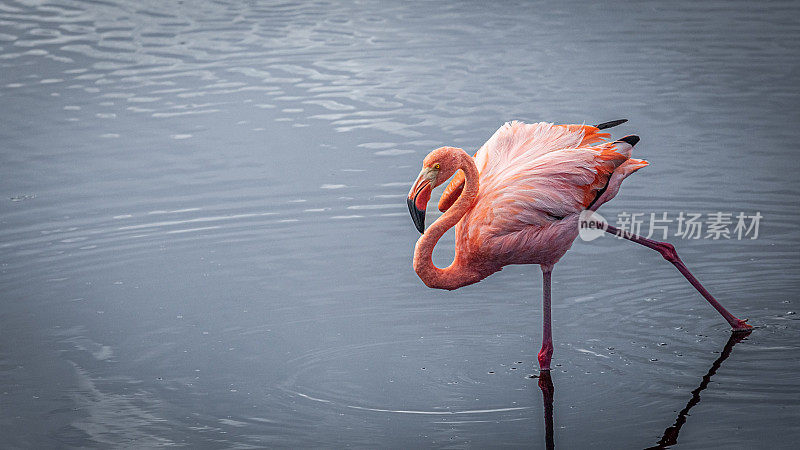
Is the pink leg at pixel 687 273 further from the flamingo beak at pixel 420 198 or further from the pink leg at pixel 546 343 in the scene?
the flamingo beak at pixel 420 198

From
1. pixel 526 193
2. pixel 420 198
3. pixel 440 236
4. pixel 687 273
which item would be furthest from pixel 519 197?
pixel 687 273

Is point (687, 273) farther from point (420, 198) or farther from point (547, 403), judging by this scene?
point (420, 198)

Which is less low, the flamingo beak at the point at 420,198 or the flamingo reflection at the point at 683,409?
the flamingo beak at the point at 420,198

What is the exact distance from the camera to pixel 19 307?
628cm

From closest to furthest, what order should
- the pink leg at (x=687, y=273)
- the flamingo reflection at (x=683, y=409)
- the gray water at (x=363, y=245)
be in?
the flamingo reflection at (x=683, y=409) → the gray water at (x=363, y=245) → the pink leg at (x=687, y=273)

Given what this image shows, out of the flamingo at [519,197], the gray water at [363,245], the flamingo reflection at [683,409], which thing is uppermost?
the flamingo at [519,197]

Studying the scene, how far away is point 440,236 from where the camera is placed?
5.28 metres

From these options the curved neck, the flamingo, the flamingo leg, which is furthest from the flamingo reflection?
A: the curved neck

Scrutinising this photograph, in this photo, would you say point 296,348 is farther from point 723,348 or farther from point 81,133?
point 81,133

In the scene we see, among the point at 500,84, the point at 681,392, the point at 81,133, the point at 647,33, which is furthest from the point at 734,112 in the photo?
the point at 81,133

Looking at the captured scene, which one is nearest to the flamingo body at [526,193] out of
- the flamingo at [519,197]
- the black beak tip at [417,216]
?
the flamingo at [519,197]

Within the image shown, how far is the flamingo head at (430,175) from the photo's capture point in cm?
504

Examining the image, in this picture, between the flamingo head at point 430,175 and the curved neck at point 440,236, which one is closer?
the flamingo head at point 430,175

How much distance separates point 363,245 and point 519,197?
74.6 inches
